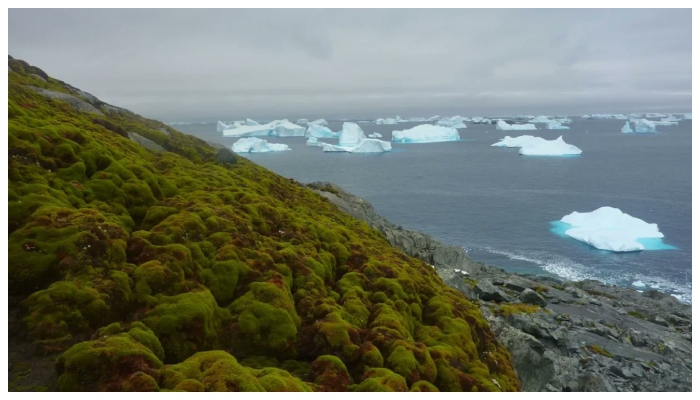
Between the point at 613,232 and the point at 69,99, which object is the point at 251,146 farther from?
the point at 69,99

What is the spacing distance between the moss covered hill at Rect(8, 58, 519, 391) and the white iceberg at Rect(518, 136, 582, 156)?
496 feet

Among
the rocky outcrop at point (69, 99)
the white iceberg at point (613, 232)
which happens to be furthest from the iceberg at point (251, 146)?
the rocky outcrop at point (69, 99)

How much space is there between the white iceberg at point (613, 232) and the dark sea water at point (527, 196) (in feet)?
4.44

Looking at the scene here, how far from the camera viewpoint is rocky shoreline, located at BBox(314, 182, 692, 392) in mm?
19172

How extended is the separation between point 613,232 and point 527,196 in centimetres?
2982

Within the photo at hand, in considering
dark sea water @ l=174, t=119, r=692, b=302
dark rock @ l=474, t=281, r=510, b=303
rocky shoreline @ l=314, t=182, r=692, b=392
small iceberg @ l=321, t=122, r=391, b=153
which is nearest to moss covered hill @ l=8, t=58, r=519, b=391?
rocky shoreline @ l=314, t=182, r=692, b=392

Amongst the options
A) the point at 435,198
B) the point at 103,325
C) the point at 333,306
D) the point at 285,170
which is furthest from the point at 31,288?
the point at 285,170

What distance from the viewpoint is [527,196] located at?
302ft

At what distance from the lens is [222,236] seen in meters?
15.3

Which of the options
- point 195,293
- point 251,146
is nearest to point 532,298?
point 195,293

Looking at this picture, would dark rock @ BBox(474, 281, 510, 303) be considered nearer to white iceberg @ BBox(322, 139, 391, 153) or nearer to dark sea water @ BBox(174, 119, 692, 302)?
dark sea water @ BBox(174, 119, 692, 302)

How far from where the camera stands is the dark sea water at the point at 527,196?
189 feet

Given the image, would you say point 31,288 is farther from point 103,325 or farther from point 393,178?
point 393,178

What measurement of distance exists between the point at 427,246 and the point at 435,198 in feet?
179
